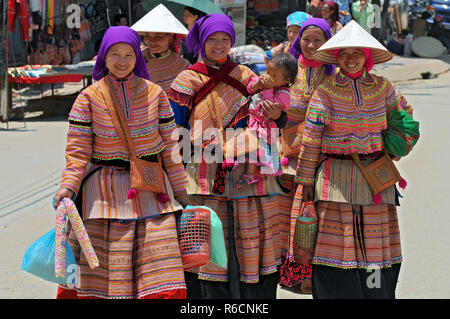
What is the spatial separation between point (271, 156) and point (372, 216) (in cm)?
70

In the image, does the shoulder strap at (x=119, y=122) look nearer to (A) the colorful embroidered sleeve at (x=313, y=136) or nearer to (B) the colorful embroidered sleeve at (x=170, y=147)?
(B) the colorful embroidered sleeve at (x=170, y=147)

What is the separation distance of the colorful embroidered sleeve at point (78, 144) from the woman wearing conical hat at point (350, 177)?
4.63 ft

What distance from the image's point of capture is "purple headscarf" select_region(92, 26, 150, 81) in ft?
12.5

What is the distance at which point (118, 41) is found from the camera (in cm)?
378

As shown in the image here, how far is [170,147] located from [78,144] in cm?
49

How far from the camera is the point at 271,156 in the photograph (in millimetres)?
4555

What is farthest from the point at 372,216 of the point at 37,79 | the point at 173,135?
the point at 37,79

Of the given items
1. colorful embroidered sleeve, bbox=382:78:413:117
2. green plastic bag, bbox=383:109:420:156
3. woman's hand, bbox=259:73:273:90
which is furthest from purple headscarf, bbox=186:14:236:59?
green plastic bag, bbox=383:109:420:156

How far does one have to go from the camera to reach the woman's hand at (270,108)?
4.44 metres

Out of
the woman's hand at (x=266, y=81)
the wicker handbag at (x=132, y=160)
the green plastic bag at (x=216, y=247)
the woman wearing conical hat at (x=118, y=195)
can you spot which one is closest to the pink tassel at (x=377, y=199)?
the woman's hand at (x=266, y=81)

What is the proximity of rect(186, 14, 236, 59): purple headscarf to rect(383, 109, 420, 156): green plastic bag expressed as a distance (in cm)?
107

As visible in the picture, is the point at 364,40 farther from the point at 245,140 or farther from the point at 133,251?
the point at 133,251

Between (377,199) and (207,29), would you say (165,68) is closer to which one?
(207,29)
